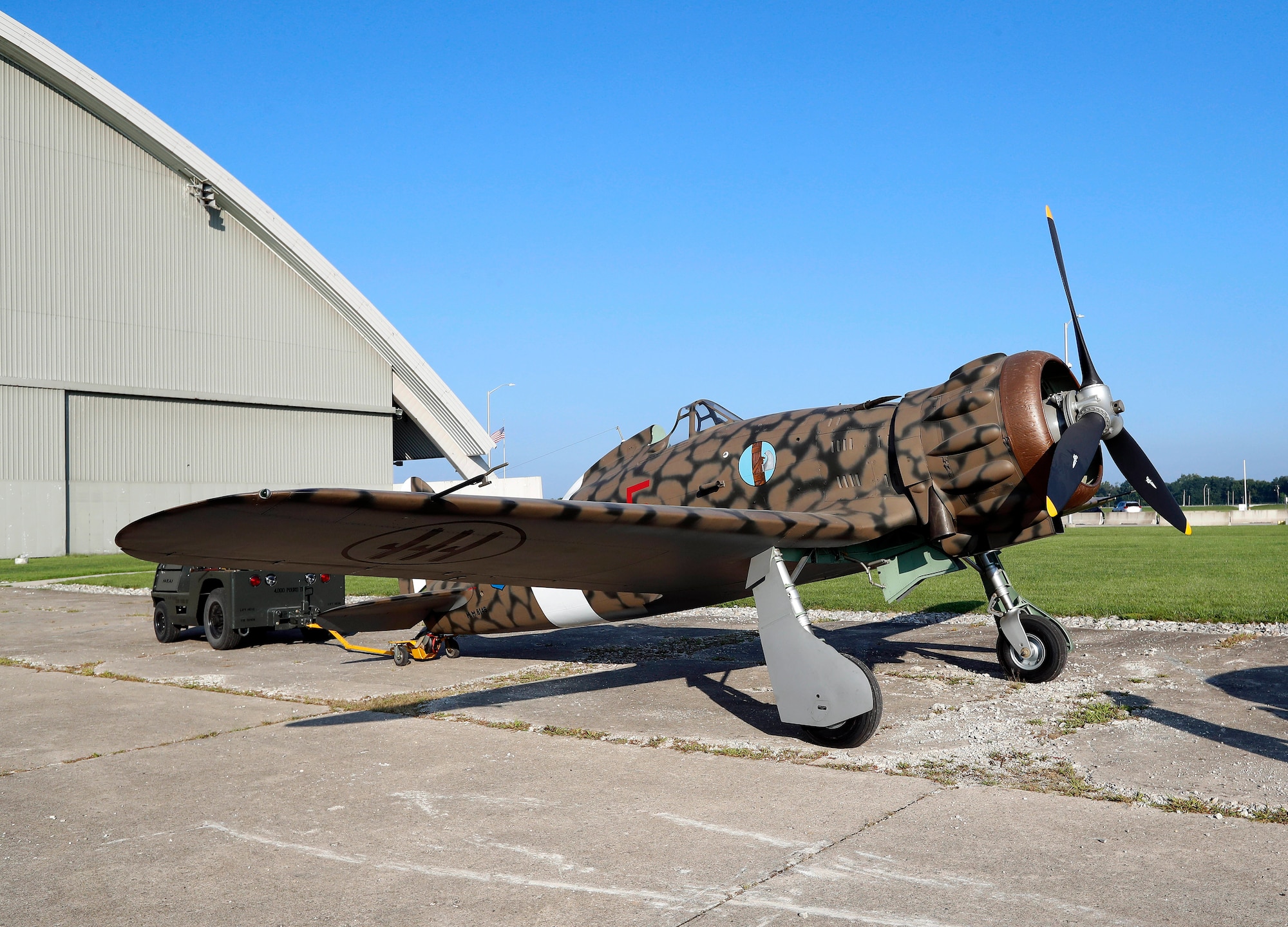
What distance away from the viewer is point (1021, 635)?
25.9 feet

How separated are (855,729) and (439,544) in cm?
285

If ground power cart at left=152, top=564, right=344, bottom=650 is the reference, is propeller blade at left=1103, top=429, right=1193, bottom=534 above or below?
above

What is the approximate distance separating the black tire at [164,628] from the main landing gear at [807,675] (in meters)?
9.19

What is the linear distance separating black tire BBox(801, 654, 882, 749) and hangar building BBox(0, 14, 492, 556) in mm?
37467

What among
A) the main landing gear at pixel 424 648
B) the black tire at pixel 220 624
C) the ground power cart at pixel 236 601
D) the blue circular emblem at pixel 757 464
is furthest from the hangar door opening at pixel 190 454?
the blue circular emblem at pixel 757 464

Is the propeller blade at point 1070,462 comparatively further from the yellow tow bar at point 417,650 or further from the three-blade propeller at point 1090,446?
the yellow tow bar at point 417,650

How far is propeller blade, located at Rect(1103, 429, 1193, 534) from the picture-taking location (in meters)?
7.17

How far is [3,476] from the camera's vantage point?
3406cm

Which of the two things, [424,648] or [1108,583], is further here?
[1108,583]

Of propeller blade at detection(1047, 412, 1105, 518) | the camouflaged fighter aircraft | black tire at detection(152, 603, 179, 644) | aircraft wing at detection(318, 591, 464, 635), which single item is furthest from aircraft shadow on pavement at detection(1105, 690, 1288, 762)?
black tire at detection(152, 603, 179, 644)

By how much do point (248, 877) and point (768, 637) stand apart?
3556 millimetres

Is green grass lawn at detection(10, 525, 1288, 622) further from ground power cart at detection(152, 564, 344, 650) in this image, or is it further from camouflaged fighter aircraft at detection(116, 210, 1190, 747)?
camouflaged fighter aircraft at detection(116, 210, 1190, 747)

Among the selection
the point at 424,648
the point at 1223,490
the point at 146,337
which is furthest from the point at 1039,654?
the point at 1223,490

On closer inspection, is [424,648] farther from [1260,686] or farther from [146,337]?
[146,337]
